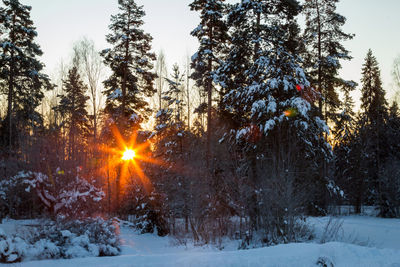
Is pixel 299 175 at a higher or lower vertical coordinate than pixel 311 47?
lower

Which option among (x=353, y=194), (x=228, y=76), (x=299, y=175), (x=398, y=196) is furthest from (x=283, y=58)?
(x=353, y=194)

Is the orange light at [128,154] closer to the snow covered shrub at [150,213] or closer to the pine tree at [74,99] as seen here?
the snow covered shrub at [150,213]

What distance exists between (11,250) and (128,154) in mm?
15001

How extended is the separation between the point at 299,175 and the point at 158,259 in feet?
24.4

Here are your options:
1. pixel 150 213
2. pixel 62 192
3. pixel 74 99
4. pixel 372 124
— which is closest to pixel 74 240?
pixel 62 192

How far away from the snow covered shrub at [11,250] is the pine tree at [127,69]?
14051 millimetres

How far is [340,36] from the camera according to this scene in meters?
21.9

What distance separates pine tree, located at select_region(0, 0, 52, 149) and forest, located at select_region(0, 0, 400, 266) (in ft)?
0.29

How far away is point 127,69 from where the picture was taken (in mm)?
22594

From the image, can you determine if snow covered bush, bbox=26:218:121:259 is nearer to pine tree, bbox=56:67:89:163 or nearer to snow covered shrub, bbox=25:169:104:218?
snow covered shrub, bbox=25:169:104:218

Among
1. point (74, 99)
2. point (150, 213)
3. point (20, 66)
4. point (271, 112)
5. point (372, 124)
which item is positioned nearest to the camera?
point (271, 112)

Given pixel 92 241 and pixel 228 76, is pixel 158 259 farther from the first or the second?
pixel 228 76

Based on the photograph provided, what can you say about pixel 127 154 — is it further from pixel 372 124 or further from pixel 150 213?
pixel 372 124

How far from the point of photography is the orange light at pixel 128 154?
22784 mm
